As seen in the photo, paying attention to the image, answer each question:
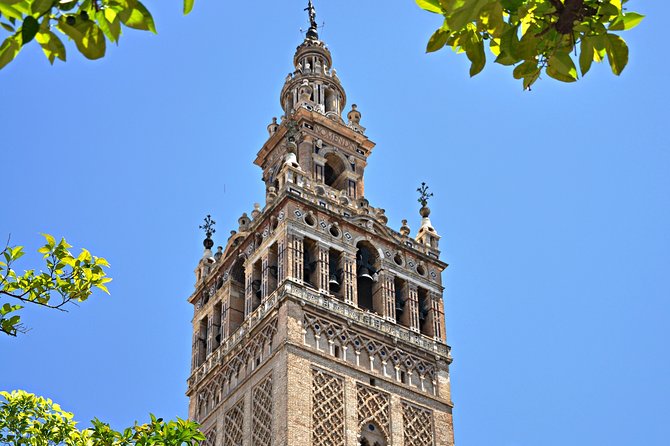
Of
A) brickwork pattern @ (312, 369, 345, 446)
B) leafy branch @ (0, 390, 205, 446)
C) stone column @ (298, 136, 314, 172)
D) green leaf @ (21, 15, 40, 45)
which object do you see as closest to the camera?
green leaf @ (21, 15, 40, 45)

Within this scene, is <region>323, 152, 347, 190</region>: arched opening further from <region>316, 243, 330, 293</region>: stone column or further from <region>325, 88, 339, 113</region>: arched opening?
<region>316, 243, 330, 293</region>: stone column

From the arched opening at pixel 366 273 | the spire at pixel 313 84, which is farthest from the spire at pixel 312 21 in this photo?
the arched opening at pixel 366 273

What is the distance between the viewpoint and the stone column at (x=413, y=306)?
3675 centimetres

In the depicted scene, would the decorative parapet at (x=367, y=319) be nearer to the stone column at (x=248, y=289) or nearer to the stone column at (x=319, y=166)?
the stone column at (x=248, y=289)

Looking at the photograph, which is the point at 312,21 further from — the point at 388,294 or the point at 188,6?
the point at 188,6

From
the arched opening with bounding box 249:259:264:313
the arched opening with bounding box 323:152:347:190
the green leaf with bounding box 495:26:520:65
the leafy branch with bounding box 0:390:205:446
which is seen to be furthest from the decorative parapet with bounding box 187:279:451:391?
the green leaf with bounding box 495:26:520:65

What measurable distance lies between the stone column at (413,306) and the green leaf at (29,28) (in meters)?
32.8

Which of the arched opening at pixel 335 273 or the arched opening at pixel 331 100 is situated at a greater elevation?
the arched opening at pixel 331 100

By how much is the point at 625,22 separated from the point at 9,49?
8.45 ft

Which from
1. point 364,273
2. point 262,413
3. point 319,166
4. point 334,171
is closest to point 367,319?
point 364,273

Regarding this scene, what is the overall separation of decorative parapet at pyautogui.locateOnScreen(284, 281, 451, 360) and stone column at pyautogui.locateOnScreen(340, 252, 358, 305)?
408 millimetres

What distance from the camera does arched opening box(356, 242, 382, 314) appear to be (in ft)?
122

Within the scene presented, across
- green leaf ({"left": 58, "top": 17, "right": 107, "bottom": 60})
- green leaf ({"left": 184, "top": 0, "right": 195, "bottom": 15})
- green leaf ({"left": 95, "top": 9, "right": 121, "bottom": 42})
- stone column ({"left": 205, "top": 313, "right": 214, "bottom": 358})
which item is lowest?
green leaf ({"left": 58, "top": 17, "right": 107, "bottom": 60})

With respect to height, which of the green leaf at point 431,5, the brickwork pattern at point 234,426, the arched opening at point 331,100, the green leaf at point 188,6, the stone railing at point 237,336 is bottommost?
the green leaf at point 188,6
